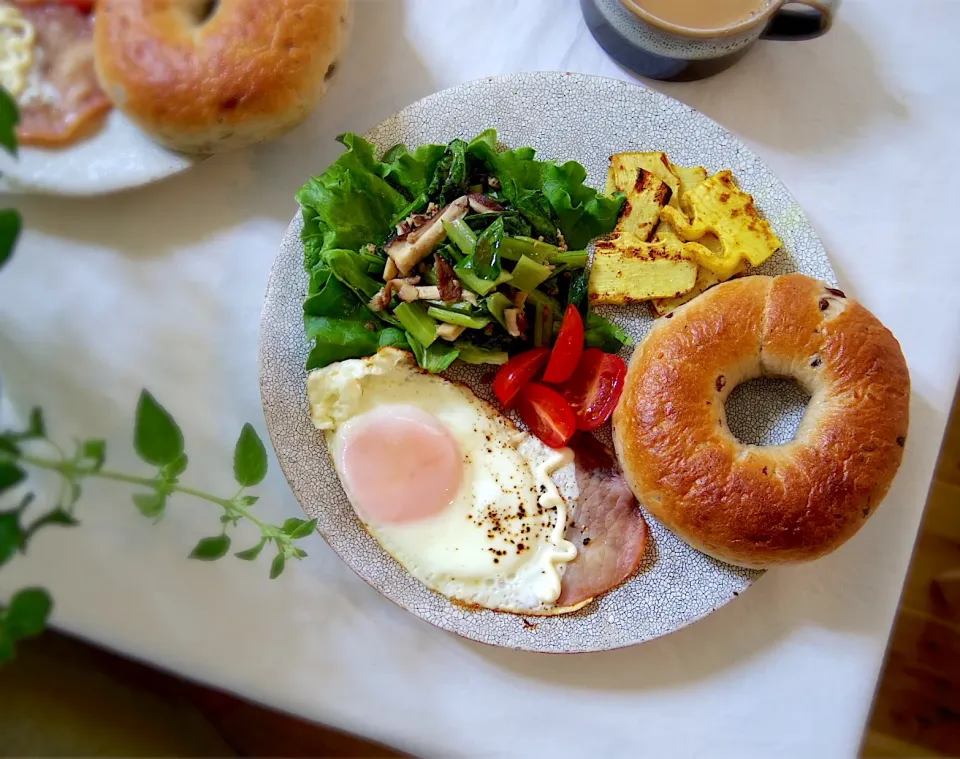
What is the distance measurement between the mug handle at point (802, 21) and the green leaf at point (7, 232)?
1.43 meters

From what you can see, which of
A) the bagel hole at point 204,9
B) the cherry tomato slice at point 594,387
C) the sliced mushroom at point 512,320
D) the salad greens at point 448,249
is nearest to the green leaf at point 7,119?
the salad greens at point 448,249

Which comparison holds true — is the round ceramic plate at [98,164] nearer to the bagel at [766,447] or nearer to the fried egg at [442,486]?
the fried egg at [442,486]

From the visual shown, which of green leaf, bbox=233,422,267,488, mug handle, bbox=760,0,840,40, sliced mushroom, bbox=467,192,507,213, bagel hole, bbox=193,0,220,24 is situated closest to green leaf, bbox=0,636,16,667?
green leaf, bbox=233,422,267,488

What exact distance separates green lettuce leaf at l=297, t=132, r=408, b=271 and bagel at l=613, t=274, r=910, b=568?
637 mm

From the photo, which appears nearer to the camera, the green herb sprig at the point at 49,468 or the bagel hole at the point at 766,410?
the green herb sprig at the point at 49,468

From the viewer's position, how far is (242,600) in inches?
61.5

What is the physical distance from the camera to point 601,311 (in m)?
1.60

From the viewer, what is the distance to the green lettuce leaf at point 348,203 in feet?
4.92

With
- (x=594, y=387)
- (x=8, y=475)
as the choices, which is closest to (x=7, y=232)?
(x=8, y=475)

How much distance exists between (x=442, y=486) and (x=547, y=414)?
0.88ft

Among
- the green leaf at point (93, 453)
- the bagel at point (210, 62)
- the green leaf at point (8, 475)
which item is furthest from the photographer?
the bagel at point (210, 62)

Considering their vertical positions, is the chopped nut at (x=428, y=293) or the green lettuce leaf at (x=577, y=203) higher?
the green lettuce leaf at (x=577, y=203)

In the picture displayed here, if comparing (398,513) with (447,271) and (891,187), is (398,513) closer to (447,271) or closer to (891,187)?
(447,271)

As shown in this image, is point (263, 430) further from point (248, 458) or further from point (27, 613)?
point (27, 613)
